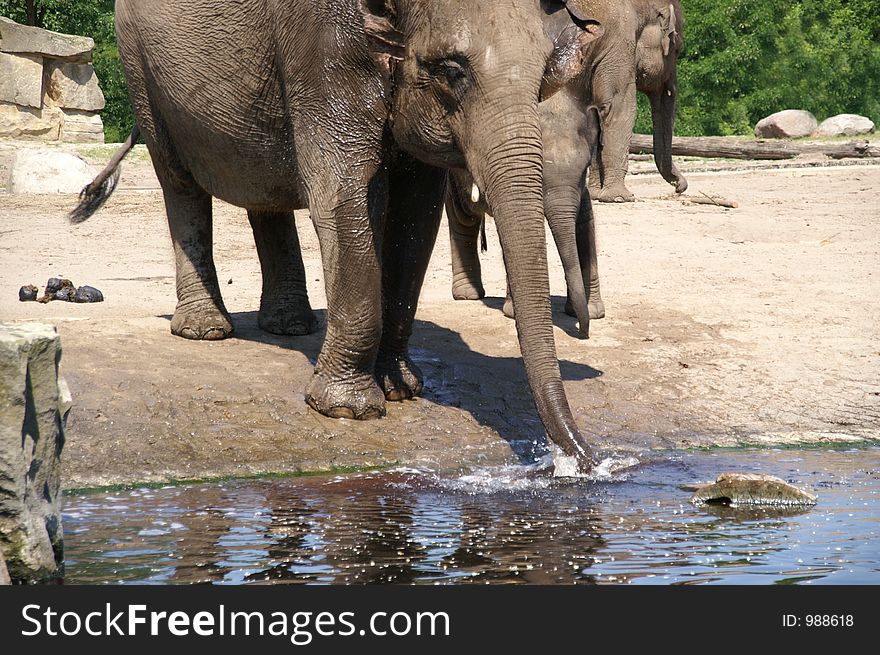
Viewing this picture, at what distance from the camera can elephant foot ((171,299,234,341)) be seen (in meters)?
8.28

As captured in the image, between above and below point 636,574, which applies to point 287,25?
above

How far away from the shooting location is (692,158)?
884 inches

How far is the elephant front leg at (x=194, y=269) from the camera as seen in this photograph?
27.3 ft

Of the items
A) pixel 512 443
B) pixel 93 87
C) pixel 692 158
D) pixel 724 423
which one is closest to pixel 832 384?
pixel 724 423

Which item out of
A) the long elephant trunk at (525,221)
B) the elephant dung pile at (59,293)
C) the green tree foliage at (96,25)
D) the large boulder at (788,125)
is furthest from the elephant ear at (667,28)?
the green tree foliage at (96,25)

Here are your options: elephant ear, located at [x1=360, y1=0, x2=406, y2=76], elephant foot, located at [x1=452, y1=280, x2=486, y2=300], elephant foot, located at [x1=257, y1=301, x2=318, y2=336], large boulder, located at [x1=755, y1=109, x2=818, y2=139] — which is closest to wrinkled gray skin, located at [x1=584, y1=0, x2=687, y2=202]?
elephant foot, located at [x1=452, y1=280, x2=486, y2=300]

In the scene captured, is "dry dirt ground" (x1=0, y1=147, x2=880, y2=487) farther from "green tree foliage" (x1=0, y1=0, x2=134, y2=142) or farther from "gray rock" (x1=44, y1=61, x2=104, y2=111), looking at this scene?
"green tree foliage" (x1=0, y1=0, x2=134, y2=142)

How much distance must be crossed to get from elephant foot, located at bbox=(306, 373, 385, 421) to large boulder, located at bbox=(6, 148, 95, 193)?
10.0 metres

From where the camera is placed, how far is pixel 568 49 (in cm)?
630

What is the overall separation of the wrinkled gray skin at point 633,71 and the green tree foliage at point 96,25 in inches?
707

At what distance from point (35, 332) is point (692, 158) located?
18858 mm

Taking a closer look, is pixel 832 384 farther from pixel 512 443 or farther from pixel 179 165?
pixel 179 165

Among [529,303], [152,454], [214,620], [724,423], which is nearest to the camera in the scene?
[214,620]

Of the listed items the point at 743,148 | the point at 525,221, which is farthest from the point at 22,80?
the point at 525,221
